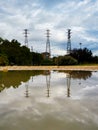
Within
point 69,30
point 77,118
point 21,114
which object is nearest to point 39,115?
point 21,114

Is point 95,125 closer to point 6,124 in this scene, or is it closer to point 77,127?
point 77,127

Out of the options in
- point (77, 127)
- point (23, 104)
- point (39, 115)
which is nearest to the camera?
point (77, 127)

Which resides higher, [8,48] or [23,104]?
[8,48]

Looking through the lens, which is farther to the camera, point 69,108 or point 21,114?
point 69,108

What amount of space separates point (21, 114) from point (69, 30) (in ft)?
179

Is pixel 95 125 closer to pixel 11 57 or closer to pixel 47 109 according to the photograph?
pixel 47 109

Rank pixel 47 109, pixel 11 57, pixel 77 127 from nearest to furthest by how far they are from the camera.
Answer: pixel 77 127
pixel 47 109
pixel 11 57

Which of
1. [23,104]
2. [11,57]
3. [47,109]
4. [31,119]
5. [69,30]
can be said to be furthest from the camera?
[69,30]

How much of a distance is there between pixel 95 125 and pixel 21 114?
2.17 meters

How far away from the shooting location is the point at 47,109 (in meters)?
8.34

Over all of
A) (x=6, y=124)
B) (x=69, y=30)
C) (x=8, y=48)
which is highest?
(x=69, y=30)

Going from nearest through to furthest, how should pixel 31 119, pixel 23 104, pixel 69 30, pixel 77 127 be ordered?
pixel 77 127 → pixel 31 119 → pixel 23 104 → pixel 69 30

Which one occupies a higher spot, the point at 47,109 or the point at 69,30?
the point at 69,30

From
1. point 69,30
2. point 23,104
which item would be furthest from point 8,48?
point 23,104
